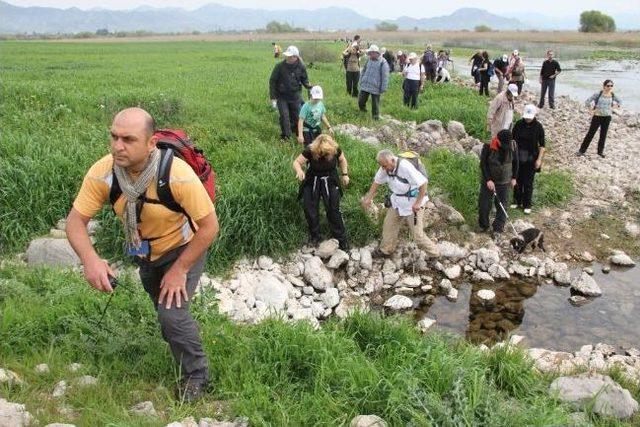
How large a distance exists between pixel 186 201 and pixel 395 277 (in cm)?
542

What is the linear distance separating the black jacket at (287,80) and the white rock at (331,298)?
17.1ft

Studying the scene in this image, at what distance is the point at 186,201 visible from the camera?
10.9ft

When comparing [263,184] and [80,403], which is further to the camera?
[263,184]

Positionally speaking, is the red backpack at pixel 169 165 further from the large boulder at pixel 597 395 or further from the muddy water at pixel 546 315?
the muddy water at pixel 546 315

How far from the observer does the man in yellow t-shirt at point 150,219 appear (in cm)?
321

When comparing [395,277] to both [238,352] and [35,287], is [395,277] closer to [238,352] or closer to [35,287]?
[238,352]

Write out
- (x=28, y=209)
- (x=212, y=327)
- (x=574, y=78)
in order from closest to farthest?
1. (x=212, y=327)
2. (x=28, y=209)
3. (x=574, y=78)

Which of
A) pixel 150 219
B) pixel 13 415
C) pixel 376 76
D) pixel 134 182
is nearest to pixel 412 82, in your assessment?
pixel 376 76

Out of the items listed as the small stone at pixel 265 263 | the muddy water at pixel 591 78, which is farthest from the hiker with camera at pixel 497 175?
the muddy water at pixel 591 78

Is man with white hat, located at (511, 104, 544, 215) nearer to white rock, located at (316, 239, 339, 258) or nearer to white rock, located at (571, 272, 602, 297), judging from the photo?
white rock, located at (571, 272, 602, 297)

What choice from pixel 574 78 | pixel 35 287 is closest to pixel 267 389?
pixel 35 287

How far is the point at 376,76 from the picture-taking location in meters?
13.6

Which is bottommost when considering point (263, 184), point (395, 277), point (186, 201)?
point (395, 277)

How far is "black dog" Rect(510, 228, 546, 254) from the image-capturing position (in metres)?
8.73
